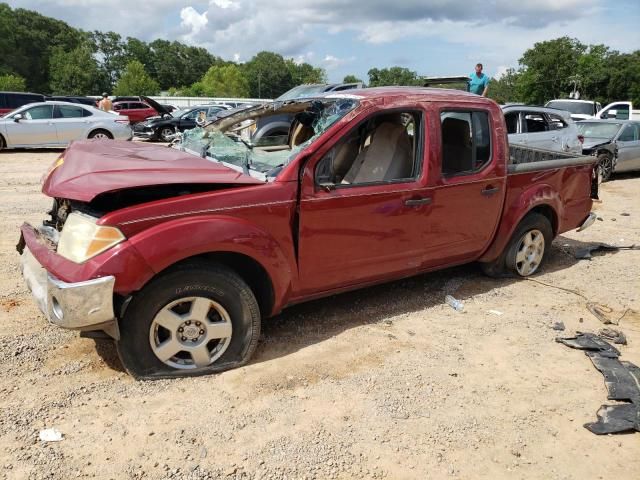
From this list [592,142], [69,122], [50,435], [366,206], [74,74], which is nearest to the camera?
[50,435]

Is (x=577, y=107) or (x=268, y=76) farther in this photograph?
(x=268, y=76)

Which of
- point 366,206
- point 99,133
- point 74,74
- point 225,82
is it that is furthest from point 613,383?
point 225,82

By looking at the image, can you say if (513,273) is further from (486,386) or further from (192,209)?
(192,209)

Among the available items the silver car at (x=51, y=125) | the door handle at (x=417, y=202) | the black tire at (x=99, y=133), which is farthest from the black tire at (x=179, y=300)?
the black tire at (x=99, y=133)

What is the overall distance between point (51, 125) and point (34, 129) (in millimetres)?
→ 444

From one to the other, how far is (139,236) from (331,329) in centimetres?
176

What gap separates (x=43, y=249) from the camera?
10.6 feet

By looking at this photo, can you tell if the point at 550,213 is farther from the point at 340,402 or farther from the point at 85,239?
the point at 85,239

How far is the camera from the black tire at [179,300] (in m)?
3.04

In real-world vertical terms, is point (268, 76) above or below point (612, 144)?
above

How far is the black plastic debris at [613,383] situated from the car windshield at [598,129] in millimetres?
10154

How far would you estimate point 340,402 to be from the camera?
3180 millimetres

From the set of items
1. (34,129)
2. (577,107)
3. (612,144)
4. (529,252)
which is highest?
(577,107)

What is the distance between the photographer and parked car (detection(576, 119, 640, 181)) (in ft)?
40.0
